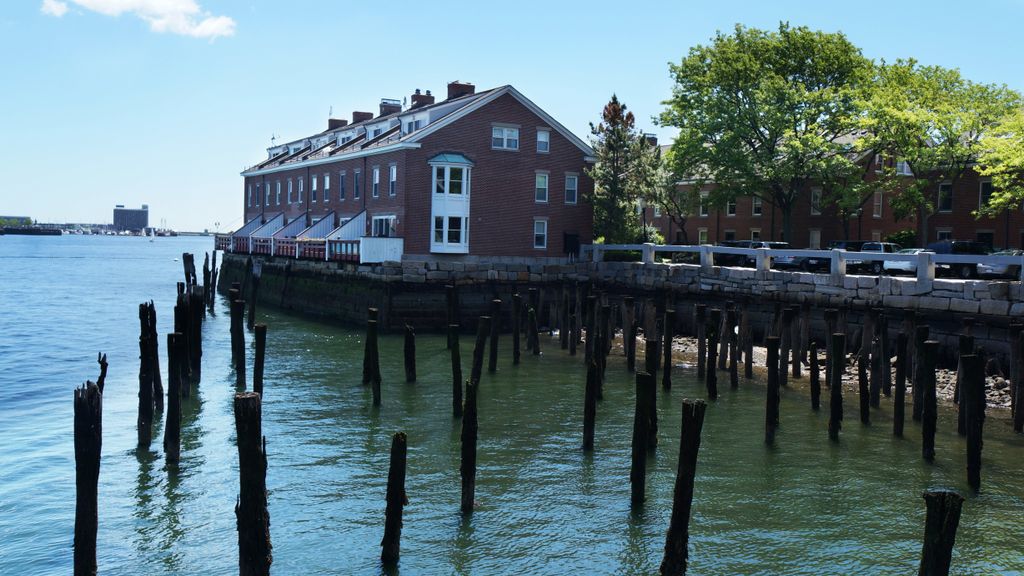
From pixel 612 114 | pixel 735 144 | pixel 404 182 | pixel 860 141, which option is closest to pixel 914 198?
pixel 860 141

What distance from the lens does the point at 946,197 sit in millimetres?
55906

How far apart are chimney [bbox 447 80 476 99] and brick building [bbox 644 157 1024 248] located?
16696mm

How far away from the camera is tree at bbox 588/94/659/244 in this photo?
159ft

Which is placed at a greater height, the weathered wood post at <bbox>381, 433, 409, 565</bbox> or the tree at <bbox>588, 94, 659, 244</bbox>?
the tree at <bbox>588, 94, 659, 244</bbox>

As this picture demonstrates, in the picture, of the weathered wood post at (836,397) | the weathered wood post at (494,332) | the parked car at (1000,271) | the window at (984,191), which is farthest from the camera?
the window at (984,191)

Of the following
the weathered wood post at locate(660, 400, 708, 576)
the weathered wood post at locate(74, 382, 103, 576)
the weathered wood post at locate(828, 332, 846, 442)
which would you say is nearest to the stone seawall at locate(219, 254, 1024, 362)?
the weathered wood post at locate(828, 332, 846, 442)

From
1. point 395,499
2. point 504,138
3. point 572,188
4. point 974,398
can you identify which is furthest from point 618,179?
point 395,499

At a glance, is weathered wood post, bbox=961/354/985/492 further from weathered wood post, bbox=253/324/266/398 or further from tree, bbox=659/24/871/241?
tree, bbox=659/24/871/241

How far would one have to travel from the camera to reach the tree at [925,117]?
4475 centimetres

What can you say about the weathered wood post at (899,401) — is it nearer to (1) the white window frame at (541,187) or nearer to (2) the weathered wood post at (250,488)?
(2) the weathered wood post at (250,488)

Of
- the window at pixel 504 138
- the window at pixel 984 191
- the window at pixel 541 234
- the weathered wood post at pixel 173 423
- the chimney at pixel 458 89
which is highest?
the chimney at pixel 458 89

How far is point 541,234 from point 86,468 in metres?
39.6

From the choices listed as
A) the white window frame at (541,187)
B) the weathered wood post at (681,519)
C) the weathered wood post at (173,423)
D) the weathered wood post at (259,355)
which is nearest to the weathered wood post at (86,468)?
the weathered wood post at (173,423)

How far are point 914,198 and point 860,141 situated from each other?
4.24m
